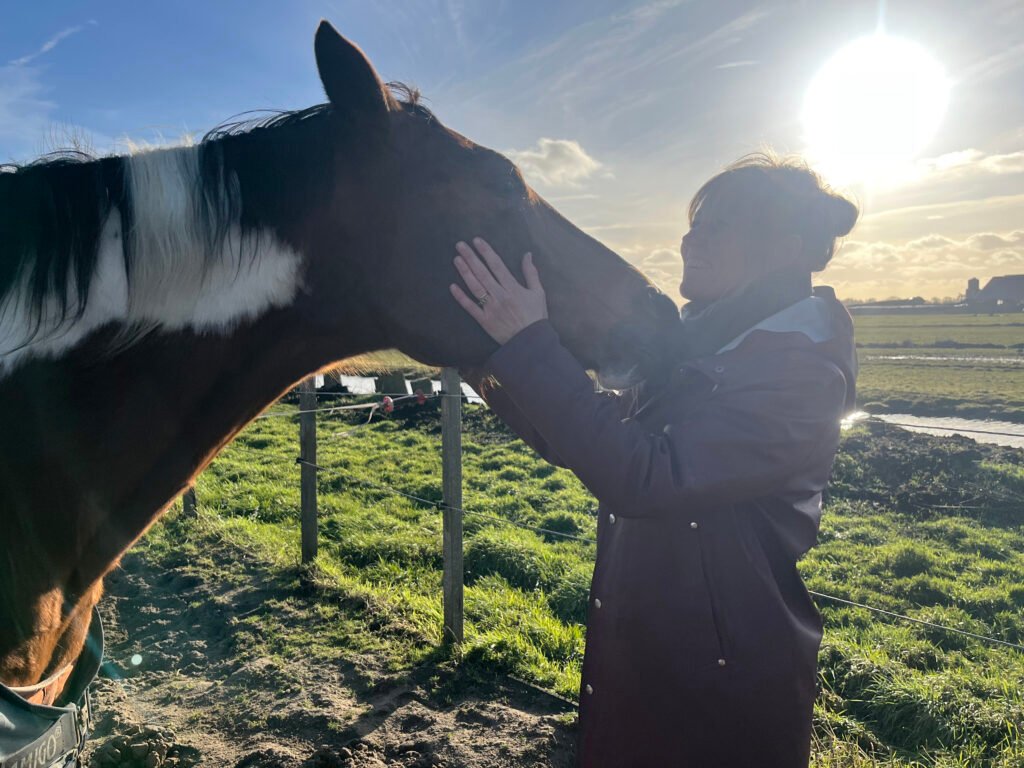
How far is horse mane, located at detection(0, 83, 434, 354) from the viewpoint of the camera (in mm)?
1457

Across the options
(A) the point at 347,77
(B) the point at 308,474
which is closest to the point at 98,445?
(A) the point at 347,77

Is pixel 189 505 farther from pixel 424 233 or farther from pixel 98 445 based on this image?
pixel 424 233

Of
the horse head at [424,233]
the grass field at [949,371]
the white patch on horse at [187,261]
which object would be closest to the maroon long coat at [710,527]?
the horse head at [424,233]

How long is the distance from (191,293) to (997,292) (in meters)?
75.4

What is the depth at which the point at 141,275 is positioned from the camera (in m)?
1.51

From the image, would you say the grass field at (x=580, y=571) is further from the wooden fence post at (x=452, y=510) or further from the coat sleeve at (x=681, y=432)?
the coat sleeve at (x=681, y=432)

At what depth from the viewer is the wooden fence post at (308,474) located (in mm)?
6066

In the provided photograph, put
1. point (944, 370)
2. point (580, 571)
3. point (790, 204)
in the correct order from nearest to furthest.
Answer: point (790, 204) < point (580, 571) < point (944, 370)

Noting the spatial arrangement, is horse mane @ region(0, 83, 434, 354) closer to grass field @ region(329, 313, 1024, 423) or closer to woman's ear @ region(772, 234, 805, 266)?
grass field @ region(329, 313, 1024, 423)

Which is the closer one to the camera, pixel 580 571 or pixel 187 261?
pixel 187 261

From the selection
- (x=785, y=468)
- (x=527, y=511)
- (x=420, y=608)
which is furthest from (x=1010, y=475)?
(x=785, y=468)

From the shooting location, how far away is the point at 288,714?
3832 mm

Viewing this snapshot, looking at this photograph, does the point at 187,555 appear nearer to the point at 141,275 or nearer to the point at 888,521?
the point at 141,275

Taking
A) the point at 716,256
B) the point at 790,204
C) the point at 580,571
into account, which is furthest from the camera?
the point at 580,571
